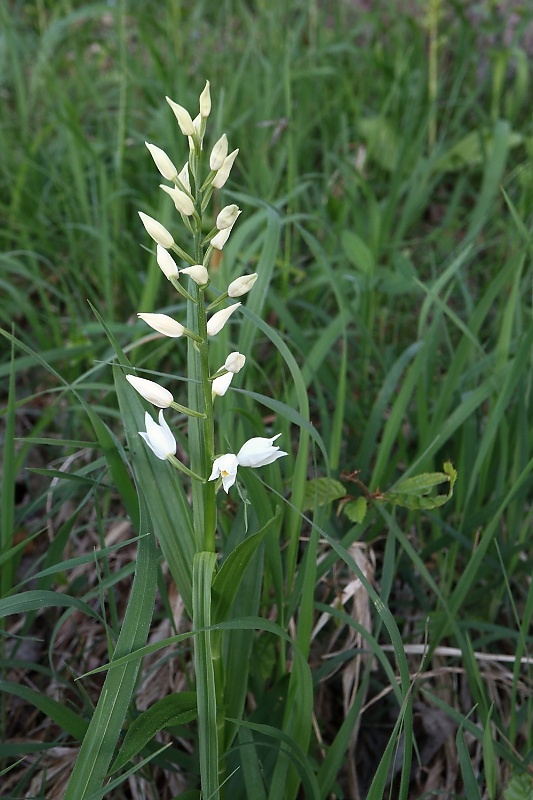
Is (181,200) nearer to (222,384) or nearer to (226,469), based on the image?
(222,384)

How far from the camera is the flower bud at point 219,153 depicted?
45.9 inches

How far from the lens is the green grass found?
135 cm

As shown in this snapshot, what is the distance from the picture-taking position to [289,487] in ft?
5.53

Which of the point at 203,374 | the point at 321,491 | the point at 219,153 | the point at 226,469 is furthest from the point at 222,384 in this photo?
the point at 321,491

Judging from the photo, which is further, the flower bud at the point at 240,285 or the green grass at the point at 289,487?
the green grass at the point at 289,487

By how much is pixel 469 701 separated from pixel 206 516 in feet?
3.28

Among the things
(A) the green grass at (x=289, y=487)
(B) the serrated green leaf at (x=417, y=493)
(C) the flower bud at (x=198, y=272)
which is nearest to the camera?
(C) the flower bud at (x=198, y=272)

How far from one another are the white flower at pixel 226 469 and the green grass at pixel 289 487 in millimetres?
90

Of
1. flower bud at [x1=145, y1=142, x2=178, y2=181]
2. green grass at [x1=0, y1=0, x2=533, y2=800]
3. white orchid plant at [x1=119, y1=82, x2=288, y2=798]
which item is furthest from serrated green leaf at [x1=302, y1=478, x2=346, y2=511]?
flower bud at [x1=145, y1=142, x2=178, y2=181]

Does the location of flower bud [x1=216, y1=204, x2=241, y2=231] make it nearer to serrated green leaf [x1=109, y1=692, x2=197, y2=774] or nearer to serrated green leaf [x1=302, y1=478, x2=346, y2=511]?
serrated green leaf [x1=302, y1=478, x2=346, y2=511]

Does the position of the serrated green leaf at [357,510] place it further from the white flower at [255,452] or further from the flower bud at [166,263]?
the flower bud at [166,263]

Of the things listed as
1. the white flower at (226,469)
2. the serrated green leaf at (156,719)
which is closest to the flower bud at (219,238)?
the white flower at (226,469)

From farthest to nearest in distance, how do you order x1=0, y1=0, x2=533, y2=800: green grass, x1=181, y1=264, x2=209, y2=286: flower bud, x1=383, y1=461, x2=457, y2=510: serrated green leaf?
1. x1=383, y1=461, x2=457, y2=510: serrated green leaf
2. x1=0, y1=0, x2=533, y2=800: green grass
3. x1=181, y1=264, x2=209, y2=286: flower bud

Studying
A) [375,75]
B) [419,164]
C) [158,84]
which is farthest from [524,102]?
[158,84]
